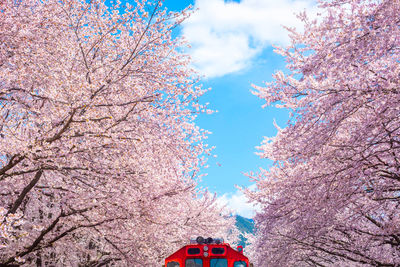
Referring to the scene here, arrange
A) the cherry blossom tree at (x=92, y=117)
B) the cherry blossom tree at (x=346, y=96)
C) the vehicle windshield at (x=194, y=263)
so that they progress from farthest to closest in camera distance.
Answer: the vehicle windshield at (x=194, y=263)
the cherry blossom tree at (x=92, y=117)
the cherry blossom tree at (x=346, y=96)

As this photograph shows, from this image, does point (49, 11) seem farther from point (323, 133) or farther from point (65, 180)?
point (323, 133)

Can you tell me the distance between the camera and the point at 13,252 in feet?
33.4

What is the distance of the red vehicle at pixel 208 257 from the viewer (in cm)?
859

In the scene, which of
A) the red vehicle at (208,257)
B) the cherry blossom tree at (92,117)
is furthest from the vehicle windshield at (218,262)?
the cherry blossom tree at (92,117)

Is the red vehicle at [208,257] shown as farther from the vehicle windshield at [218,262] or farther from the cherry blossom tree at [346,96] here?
the cherry blossom tree at [346,96]

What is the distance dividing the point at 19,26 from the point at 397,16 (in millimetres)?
8092

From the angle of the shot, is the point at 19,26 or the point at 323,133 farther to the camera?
the point at 19,26

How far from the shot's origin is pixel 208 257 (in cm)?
870


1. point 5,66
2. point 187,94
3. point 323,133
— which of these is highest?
point 5,66

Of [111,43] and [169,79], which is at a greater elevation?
[111,43]

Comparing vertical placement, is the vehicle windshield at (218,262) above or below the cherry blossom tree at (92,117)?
below

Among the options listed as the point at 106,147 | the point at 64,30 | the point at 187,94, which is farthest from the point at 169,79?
the point at 64,30

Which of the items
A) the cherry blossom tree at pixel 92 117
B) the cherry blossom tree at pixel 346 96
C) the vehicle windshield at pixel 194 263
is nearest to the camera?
the cherry blossom tree at pixel 346 96

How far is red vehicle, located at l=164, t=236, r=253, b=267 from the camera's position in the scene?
859 centimetres
